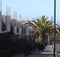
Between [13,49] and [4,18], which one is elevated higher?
[4,18]

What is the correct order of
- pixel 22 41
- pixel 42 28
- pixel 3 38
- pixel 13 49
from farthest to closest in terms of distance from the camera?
pixel 42 28 → pixel 22 41 → pixel 13 49 → pixel 3 38

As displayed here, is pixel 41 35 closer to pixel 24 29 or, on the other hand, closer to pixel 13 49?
pixel 24 29

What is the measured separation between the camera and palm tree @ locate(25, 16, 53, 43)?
4778 centimetres

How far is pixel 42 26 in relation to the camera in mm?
47625

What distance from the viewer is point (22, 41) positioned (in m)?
34.1

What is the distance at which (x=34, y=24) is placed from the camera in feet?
160

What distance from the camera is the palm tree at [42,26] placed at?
47781 mm

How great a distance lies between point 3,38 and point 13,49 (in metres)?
3.62

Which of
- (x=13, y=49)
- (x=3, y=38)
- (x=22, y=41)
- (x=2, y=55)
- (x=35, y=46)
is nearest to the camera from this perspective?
(x=2, y=55)

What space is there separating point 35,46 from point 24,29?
417 inches

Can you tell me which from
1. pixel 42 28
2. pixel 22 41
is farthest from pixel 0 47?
pixel 42 28

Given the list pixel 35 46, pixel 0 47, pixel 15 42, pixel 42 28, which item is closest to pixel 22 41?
pixel 15 42

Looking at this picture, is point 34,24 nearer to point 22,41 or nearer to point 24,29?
point 24,29

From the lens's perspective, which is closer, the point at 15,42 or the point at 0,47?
the point at 0,47
